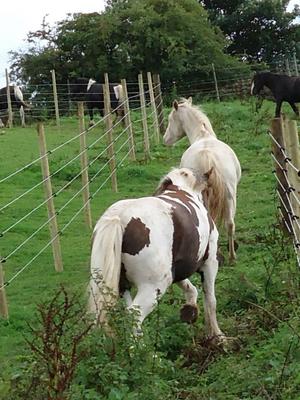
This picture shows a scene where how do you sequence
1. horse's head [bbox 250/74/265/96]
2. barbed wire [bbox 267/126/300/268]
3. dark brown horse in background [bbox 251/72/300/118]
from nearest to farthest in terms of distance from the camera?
barbed wire [bbox 267/126/300/268]
dark brown horse in background [bbox 251/72/300/118]
horse's head [bbox 250/74/265/96]

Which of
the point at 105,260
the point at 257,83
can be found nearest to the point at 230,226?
the point at 105,260

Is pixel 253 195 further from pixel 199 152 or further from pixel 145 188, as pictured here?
pixel 199 152

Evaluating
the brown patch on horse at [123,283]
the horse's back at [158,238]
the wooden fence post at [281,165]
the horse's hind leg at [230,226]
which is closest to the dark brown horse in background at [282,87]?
the horse's hind leg at [230,226]

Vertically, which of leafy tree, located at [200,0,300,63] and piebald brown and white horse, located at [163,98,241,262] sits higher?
leafy tree, located at [200,0,300,63]

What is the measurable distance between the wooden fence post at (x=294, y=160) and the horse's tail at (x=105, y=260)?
2107mm

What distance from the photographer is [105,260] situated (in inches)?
185

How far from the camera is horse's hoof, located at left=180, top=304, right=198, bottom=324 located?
18.5 feet

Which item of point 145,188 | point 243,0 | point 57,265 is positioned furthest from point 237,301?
point 243,0

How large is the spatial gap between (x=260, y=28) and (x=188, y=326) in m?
30.8

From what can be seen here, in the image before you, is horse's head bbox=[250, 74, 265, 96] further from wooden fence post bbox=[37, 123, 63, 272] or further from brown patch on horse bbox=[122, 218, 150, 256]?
brown patch on horse bbox=[122, 218, 150, 256]

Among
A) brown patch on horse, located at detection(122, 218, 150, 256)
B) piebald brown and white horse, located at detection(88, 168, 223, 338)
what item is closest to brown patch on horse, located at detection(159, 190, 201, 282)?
piebald brown and white horse, located at detection(88, 168, 223, 338)

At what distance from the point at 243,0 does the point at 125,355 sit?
32.6 meters

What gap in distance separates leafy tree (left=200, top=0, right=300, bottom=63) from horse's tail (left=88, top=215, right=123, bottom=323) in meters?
29.9

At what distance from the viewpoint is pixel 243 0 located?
3497 centimetres
